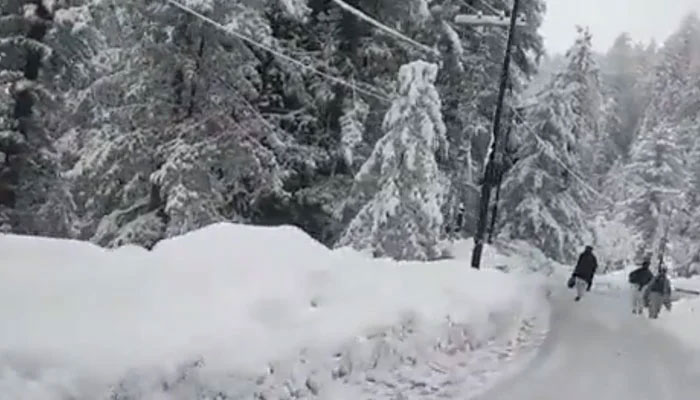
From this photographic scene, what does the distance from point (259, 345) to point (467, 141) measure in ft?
82.5

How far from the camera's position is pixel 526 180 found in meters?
38.4

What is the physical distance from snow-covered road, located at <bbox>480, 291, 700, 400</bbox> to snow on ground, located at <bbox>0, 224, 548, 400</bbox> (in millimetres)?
666

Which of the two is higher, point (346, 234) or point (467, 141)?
point (467, 141)

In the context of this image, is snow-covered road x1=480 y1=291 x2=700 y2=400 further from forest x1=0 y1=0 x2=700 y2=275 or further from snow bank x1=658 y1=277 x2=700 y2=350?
forest x1=0 y1=0 x2=700 y2=275

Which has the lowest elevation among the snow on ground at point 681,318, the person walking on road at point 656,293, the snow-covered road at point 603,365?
the snow on ground at point 681,318

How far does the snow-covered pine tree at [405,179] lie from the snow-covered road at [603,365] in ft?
12.7

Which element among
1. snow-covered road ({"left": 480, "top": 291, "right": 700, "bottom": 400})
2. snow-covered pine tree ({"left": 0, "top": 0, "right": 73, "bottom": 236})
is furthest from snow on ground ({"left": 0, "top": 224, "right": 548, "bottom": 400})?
snow-covered pine tree ({"left": 0, "top": 0, "right": 73, "bottom": 236})

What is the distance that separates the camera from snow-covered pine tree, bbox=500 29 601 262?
37.8 meters

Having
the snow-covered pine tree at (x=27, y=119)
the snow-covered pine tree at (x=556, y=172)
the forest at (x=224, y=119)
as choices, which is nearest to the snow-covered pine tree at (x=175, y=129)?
the forest at (x=224, y=119)

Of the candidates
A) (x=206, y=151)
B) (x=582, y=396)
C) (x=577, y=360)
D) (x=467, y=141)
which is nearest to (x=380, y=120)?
(x=206, y=151)

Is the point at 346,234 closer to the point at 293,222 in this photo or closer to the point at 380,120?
the point at 293,222

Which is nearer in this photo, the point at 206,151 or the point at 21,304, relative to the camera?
the point at 21,304

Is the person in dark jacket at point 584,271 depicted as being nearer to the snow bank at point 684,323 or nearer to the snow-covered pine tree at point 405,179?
the snow bank at point 684,323

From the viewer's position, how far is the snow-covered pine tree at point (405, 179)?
20266 mm
